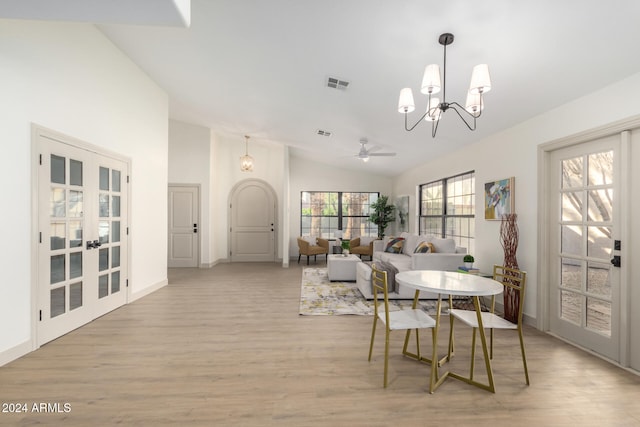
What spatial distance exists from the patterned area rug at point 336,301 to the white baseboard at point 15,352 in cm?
267

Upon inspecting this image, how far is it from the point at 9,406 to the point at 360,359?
2.47 m

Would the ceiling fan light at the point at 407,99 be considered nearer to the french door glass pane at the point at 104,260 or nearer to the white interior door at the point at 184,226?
the french door glass pane at the point at 104,260

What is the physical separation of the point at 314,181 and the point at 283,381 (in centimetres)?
697

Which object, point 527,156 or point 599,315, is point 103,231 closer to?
point 527,156

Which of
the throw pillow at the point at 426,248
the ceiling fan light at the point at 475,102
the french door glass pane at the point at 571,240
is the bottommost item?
the throw pillow at the point at 426,248

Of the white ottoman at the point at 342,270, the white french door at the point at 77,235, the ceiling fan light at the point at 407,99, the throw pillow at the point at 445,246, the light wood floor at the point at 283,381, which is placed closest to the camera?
the light wood floor at the point at 283,381

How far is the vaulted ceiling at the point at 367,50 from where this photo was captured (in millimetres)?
1978

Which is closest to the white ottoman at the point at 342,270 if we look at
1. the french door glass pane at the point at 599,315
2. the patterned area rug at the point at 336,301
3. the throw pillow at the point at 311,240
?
the patterned area rug at the point at 336,301

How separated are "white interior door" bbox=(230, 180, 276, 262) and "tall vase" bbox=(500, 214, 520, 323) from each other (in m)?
5.85

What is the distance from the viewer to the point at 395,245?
6.80 metres

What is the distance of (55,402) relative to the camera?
6.81 ft

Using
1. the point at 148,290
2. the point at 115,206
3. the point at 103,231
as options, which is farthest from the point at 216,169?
the point at 103,231

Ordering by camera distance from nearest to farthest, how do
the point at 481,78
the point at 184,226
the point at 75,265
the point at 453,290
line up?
the point at 481,78
the point at 453,290
the point at 75,265
the point at 184,226

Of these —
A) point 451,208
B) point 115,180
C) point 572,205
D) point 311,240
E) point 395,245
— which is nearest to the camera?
point 572,205
